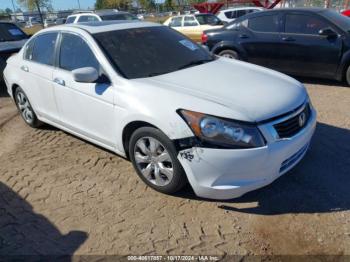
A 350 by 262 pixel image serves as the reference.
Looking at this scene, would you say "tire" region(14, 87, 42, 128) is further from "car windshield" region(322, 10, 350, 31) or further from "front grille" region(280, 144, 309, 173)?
"car windshield" region(322, 10, 350, 31)

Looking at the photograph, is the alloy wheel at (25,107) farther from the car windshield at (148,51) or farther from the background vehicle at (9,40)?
the background vehicle at (9,40)

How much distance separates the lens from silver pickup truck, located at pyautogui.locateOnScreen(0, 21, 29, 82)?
26.2ft

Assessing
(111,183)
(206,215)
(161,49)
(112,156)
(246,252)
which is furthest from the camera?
(112,156)

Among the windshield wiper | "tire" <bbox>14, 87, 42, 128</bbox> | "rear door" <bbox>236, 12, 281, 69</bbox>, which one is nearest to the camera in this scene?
the windshield wiper

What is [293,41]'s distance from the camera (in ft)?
23.7

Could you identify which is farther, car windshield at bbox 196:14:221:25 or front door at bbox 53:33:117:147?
car windshield at bbox 196:14:221:25

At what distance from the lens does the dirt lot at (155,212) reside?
9.67 ft

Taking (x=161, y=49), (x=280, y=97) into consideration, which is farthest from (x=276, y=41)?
(x=280, y=97)

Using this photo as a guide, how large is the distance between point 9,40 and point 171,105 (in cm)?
734

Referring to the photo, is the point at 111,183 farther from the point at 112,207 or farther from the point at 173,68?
the point at 173,68

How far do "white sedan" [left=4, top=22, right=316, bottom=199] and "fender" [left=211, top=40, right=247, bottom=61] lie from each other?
360 cm

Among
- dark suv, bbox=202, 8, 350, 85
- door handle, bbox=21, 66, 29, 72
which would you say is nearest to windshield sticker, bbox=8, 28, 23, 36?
door handle, bbox=21, 66, 29, 72

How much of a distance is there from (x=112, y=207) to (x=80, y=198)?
41cm

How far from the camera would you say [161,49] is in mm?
4203
